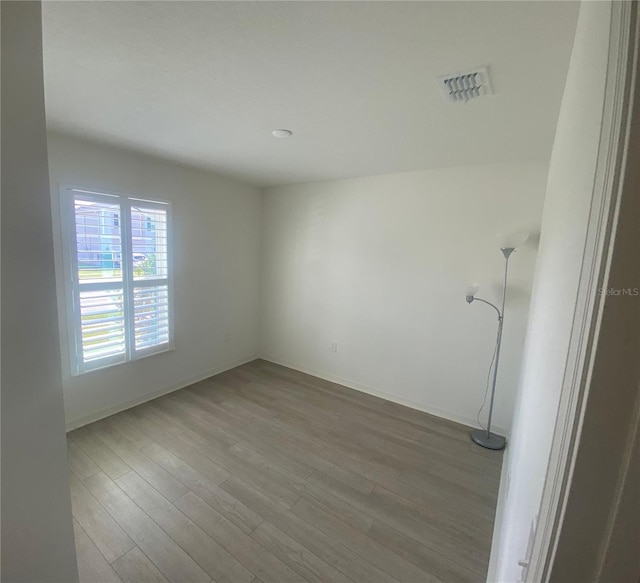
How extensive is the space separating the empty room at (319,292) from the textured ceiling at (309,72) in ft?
0.04

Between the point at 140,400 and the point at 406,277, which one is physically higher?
the point at 406,277

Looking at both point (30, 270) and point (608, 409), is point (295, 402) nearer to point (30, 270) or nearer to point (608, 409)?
point (30, 270)

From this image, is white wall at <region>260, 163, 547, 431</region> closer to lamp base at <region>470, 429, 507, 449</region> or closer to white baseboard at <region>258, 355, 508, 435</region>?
white baseboard at <region>258, 355, 508, 435</region>

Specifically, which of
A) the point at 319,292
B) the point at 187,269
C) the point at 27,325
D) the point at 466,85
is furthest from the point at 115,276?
the point at 466,85

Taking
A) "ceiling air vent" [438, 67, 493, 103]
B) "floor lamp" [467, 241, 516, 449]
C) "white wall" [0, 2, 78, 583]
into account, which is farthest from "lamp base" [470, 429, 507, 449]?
"white wall" [0, 2, 78, 583]

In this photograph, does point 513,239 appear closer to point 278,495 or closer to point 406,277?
point 406,277

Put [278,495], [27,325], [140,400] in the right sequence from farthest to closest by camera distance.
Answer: [140,400], [278,495], [27,325]

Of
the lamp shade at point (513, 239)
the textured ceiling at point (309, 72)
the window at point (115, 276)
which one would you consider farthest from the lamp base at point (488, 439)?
the window at point (115, 276)

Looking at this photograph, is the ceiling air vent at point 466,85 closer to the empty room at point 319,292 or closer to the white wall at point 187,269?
the empty room at point 319,292

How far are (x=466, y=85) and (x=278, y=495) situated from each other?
263cm

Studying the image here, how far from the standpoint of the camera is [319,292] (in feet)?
12.2

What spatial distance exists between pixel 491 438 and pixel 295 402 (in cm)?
190

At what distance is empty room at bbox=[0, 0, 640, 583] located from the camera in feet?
1.66

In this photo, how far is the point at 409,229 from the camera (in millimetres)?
3016
